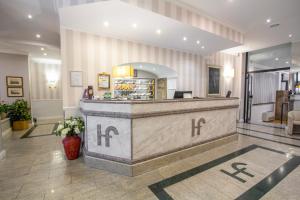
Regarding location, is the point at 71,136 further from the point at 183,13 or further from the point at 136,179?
the point at 183,13

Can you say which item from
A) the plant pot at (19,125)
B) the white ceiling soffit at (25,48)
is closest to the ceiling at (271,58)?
the white ceiling soffit at (25,48)

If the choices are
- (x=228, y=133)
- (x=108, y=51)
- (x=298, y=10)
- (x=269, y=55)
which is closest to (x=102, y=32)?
(x=108, y=51)

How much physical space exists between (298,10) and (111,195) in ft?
17.9

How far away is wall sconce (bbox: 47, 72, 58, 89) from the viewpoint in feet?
27.2

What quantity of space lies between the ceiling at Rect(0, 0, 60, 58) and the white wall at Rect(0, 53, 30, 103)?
28cm

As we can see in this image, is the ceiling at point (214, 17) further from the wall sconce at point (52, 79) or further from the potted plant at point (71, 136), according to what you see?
the wall sconce at point (52, 79)

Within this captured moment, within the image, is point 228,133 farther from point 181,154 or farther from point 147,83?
point 147,83

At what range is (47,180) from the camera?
2.37m

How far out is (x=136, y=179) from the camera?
2.38 metres

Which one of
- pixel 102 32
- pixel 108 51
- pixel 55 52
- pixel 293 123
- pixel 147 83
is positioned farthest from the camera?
pixel 147 83

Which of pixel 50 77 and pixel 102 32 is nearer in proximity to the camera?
pixel 102 32

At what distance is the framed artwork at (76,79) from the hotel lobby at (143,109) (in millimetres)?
23

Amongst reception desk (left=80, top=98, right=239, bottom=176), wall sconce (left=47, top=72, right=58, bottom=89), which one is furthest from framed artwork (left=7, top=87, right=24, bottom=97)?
reception desk (left=80, top=98, right=239, bottom=176)

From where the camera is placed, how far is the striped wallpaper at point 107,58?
12.5 ft
